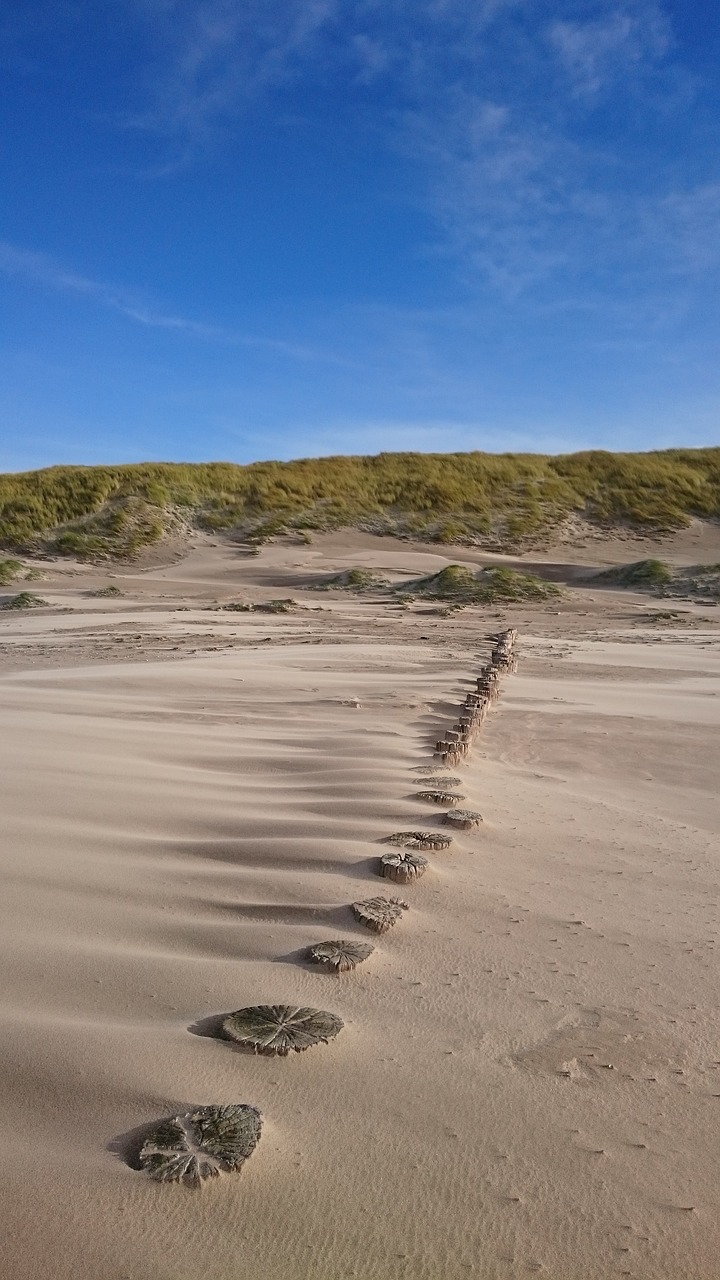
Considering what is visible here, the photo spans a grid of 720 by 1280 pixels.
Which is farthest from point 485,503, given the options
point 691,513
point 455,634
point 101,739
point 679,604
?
point 101,739

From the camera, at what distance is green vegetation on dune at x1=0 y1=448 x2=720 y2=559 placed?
2225cm

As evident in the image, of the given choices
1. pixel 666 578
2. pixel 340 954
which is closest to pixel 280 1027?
pixel 340 954

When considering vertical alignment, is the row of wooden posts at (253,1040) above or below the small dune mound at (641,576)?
below

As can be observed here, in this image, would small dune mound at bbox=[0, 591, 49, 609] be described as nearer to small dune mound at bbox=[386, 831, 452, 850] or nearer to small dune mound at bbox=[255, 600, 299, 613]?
small dune mound at bbox=[255, 600, 299, 613]

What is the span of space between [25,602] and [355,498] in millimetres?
12364

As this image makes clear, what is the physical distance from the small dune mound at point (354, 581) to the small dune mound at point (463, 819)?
12822 mm

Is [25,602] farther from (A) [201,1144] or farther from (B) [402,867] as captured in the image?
(A) [201,1144]

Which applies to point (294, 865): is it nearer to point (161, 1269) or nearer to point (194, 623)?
point (161, 1269)

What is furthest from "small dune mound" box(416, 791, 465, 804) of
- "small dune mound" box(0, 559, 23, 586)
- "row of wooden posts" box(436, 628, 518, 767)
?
"small dune mound" box(0, 559, 23, 586)

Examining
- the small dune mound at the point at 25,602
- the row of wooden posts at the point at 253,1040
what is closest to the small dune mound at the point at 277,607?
the small dune mound at the point at 25,602

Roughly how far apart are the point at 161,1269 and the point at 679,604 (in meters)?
14.8

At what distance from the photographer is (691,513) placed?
25219 millimetres

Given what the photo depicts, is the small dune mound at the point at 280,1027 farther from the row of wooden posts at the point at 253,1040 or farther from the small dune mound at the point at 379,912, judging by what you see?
the small dune mound at the point at 379,912

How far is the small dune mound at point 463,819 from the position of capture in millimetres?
3152
